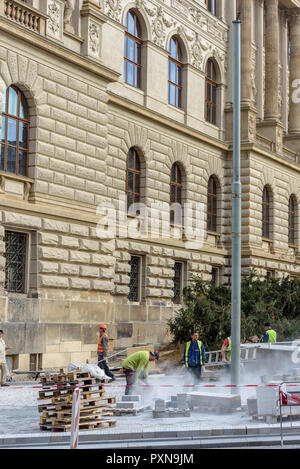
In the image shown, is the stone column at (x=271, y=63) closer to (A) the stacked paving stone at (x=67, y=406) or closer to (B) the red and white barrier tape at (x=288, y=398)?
(B) the red and white barrier tape at (x=288, y=398)

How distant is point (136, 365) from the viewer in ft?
55.6

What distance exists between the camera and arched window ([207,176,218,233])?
A: 35625mm

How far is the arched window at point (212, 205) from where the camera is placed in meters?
35.6

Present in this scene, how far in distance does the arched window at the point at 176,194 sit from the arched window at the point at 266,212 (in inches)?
310

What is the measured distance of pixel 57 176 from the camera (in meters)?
23.8

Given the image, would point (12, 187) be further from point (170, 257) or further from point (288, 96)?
point (288, 96)

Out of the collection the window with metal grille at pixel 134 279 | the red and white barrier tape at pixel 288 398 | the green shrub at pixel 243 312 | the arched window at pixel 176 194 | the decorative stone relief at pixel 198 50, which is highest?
the decorative stone relief at pixel 198 50

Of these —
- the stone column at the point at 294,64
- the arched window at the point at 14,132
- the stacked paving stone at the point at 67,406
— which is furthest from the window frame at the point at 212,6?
the stacked paving stone at the point at 67,406

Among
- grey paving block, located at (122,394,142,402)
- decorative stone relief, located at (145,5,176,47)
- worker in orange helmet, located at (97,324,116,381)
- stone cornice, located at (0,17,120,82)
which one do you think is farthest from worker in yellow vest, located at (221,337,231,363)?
decorative stone relief, located at (145,5,176,47)

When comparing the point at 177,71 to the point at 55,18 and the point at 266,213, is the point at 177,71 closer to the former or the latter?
the point at 266,213

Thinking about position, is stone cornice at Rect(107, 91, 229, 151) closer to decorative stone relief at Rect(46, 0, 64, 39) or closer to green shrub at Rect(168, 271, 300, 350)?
decorative stone relief at Rect(46, 0, 64, 39)

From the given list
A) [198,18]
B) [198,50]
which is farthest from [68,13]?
[198,18]

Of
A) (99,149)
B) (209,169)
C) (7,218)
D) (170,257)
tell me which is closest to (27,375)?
(7,218)

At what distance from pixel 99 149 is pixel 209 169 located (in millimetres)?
10287
